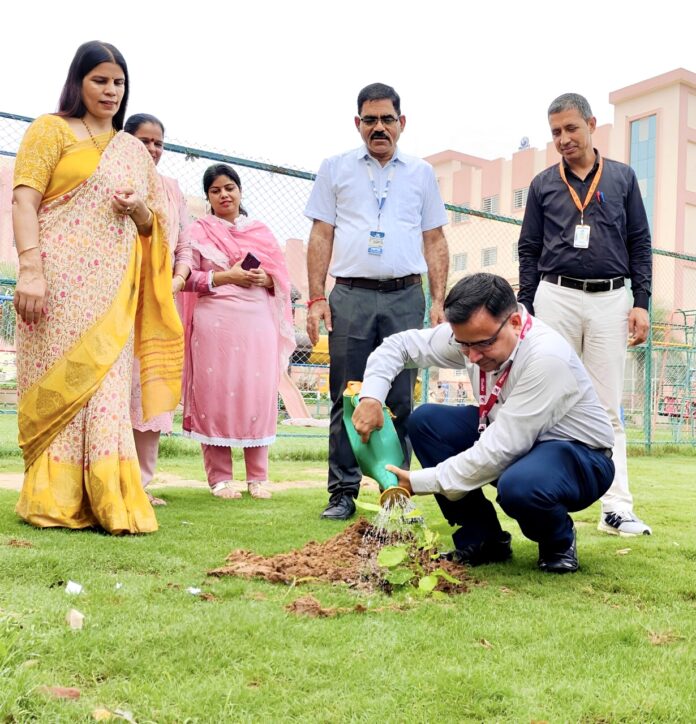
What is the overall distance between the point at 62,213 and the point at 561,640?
100 inches

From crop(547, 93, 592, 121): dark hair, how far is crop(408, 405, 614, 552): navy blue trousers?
157cm

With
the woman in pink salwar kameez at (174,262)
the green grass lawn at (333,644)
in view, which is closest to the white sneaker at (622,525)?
the green grass lawn at (333,644)

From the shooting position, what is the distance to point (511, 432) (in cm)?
265

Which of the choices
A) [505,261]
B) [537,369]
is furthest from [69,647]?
[505,261]

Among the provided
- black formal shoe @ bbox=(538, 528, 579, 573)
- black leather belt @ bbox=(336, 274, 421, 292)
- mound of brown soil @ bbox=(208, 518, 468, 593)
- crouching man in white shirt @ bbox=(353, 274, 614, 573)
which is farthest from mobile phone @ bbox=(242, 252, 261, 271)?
black formal shoe @ bbox=(538, 528, 579, 573)

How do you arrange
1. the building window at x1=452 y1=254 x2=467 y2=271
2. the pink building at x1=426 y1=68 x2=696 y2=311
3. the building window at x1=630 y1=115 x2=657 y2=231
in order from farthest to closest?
the building window at x1=452 y1=254 x2=467 y2=271 → the building window at x1=630 y1=115 x2=657 y2=231 → the pink building at x1=426 y1=68 x2=696 y2=311

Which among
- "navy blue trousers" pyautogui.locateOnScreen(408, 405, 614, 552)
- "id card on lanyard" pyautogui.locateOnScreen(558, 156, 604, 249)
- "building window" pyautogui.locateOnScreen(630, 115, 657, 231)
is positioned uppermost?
"building window" pyautogui.locateOnScreen(630, 115, 657, 231)

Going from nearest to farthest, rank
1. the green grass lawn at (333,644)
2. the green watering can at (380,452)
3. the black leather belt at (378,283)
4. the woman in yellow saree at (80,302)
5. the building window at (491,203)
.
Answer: the green grass lawn at (333,644) < the green watering can at (380,452) < the woman in yellow saree at (80,302) < the black leather belt at (378,283) < the building window at (491,203)

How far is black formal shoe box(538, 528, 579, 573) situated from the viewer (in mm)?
2803

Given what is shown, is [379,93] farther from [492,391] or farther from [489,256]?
[489,256]

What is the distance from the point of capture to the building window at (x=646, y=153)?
25.2 m

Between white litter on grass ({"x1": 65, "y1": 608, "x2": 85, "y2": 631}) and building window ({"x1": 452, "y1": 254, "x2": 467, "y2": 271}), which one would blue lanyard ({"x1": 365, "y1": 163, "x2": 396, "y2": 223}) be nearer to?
white litter on grass ({"x1": 65, "y1": 608, "x2": 85, "y2": 631})

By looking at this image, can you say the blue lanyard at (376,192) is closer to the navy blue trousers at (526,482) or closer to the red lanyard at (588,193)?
the red lanyard at (588,193)

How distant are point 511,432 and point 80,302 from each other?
6.07 ft
